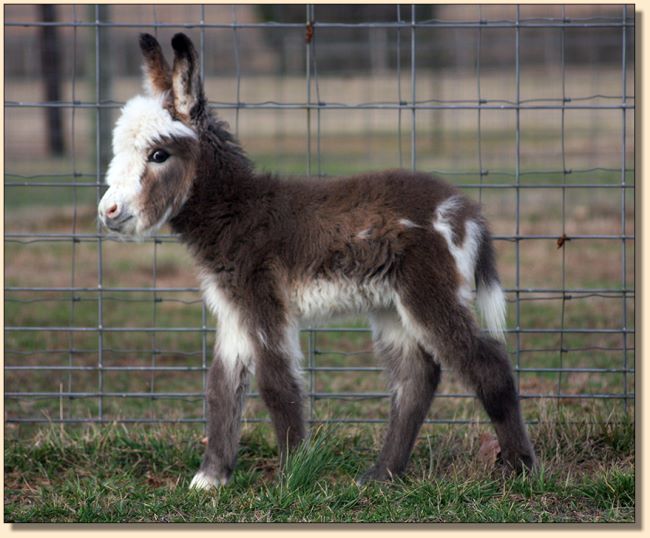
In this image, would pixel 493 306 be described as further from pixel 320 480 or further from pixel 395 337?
pixel 320 480

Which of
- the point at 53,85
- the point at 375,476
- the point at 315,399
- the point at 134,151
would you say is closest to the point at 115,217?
the point at 134,151

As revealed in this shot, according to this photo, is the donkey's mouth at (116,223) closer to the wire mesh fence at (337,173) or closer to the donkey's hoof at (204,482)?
the wire mesh fence at (337,173)

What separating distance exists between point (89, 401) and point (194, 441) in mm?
1666

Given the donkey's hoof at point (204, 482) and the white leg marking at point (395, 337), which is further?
the white leg marking at point (395, 337)

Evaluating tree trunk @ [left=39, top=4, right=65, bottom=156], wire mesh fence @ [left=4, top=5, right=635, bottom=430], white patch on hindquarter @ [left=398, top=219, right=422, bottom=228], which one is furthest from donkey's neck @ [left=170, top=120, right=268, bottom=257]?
tree trunk @ [left=39, top=4, right=65, bottom=156]

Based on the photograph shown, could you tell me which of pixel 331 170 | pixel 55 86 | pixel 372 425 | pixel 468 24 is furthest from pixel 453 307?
pixel 331 170

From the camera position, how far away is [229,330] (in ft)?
17.5

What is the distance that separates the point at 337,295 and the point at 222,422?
107cm

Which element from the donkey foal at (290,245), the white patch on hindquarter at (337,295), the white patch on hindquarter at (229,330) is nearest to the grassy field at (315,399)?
the donkey foal at (290,245)

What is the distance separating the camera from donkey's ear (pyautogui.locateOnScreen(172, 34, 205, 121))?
17.0ft

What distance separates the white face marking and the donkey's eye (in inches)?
1.3

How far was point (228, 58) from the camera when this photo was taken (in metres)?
19.6

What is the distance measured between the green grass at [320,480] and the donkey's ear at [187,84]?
2041mm

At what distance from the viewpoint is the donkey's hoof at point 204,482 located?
5.45m
